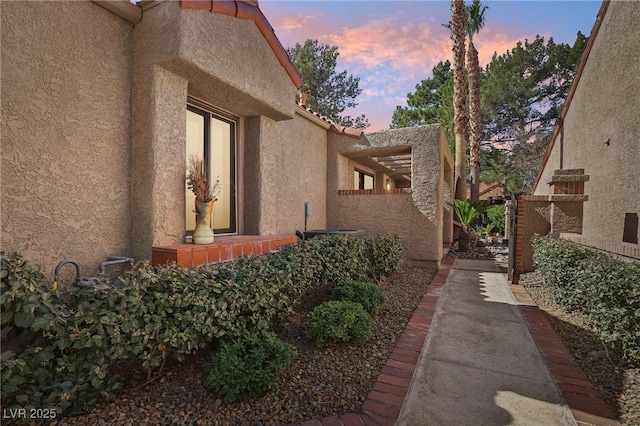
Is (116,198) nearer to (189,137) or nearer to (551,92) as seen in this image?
(189,137)

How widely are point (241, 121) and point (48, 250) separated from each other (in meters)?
3.99

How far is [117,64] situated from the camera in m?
4.14

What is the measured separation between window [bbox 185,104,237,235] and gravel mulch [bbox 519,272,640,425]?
5.84 m

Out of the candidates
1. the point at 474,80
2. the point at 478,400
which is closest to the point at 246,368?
the point at 478,400

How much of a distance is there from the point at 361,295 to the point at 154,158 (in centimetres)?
376

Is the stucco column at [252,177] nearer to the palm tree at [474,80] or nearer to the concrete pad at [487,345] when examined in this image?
the concrete pad at [487,345]

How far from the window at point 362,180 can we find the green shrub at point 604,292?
7.78m

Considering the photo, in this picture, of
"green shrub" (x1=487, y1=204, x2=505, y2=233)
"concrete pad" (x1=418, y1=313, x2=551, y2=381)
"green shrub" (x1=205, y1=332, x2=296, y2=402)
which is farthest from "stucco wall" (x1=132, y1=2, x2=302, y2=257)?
"green shrub" (x1=487, y1=204, x2=505, y2=233)

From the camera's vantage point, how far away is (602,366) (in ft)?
11.6

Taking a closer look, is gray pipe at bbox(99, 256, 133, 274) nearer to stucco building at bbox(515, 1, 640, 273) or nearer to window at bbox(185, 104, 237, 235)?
window at bbox(185, 104, 237, 235)

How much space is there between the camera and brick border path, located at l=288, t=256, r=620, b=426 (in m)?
2.61

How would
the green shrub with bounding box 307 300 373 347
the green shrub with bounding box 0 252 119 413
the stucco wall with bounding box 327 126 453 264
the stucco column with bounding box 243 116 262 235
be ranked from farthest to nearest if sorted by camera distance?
the stucco wall with bounding box 327 126 453 264, the stucco column with bounding box 243 116 262 235, the green shrub with bounding box 307 300 373 347, the green shrub with bounding box 0 252 119 413

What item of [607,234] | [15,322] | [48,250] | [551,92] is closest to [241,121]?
[48,250]

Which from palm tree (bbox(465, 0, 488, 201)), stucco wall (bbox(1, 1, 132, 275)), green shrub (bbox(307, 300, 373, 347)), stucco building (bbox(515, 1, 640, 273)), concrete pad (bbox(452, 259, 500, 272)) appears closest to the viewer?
stucco wall (bbox(1, 1, 132, 275))
